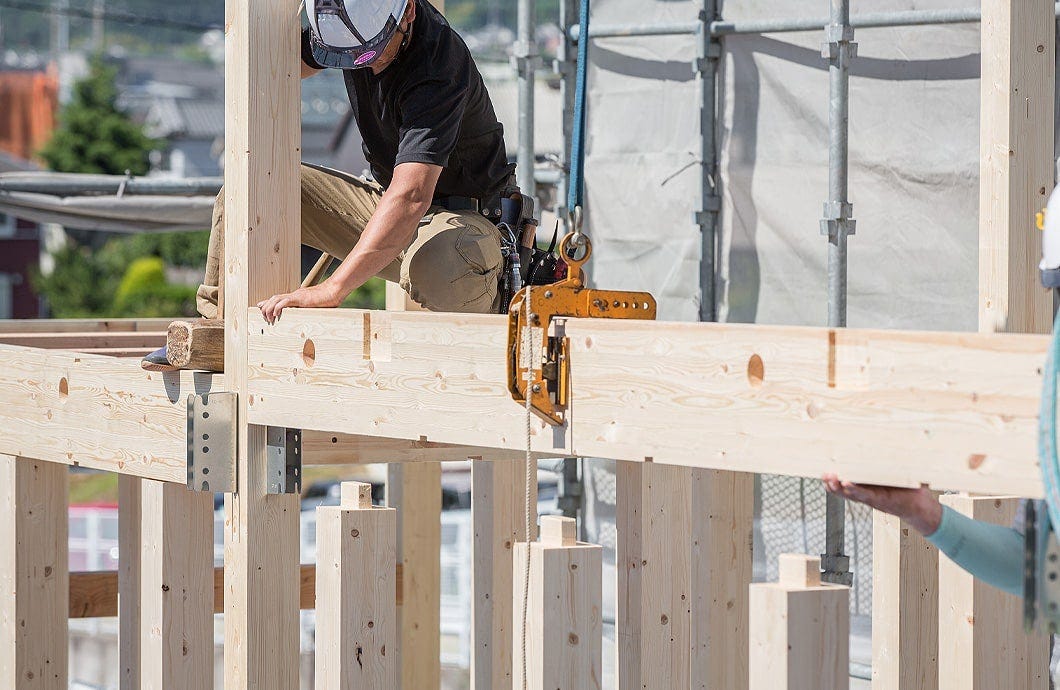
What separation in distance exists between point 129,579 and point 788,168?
353 cm

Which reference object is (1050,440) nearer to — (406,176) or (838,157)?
(406,176)

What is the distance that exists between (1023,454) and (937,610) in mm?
1572

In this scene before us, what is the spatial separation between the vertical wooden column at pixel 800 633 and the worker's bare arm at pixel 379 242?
1.53 metres

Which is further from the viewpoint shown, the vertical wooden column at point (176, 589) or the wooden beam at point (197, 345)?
the vertical wooden column at point (176, 589)

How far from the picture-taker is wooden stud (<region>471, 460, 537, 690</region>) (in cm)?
558

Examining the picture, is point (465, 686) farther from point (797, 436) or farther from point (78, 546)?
point (797, 436)

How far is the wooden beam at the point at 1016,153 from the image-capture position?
10.5ft

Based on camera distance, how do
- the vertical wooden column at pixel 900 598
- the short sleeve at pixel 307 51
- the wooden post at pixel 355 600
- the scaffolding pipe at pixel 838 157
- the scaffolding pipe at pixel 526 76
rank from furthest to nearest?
the scaffolding pipe at pixel 526 76 → the scaffolding pipe at pixel 838 157 → the short sleeve at pixel 307 51 → the vertical wooden column at pixel 900 598 → the wooden post at pixel 355 600

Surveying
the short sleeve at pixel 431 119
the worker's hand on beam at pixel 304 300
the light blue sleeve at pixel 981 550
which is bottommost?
the light blue sleeve at pixel 981 550

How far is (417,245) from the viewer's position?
4418mm

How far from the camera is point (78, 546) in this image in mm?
14930

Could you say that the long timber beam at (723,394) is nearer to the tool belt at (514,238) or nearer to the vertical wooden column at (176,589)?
the vertical wooden column at (176,589)

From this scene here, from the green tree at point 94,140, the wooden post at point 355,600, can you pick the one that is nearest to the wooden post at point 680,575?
the wooden post at point 355,600

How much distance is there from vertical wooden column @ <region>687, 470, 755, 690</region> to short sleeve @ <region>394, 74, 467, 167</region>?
148 centimetres
